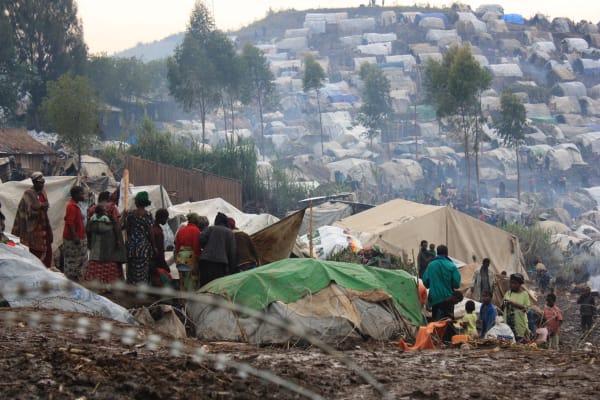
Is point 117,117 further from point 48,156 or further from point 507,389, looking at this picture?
point 507,389

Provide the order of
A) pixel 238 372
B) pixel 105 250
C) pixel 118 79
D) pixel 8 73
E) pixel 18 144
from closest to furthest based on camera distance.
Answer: pixel 238 372
pixel 105 250
pixel 18 144
pixel 8 73
pixel 118 79

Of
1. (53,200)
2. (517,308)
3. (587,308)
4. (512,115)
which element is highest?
(512,115)

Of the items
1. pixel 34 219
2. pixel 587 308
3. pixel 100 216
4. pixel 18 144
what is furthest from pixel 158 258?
pixel 18 144

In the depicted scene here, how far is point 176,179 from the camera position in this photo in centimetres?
1941

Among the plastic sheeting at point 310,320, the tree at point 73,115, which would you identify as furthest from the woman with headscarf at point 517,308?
the tree at point 73,115

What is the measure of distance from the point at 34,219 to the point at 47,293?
5.81 ft

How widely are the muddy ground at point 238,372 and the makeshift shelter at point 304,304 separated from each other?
1.45 metres

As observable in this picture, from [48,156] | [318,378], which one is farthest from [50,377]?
[48,156]

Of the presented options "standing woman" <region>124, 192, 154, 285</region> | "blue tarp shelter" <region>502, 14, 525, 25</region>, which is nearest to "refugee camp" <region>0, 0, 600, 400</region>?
"standing woman" <region>124, 192, 154, 285</region>

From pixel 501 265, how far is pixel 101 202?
11832 millimetres

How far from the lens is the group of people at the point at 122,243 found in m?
7.68

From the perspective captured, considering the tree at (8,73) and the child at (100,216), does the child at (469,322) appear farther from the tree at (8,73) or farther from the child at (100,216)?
the tree at (8,73)

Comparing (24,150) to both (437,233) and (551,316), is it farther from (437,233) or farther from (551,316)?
(551,316)

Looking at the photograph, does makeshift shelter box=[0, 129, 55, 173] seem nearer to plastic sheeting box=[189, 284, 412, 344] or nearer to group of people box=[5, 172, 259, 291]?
group of people box=[5, 172, 259, 291]
